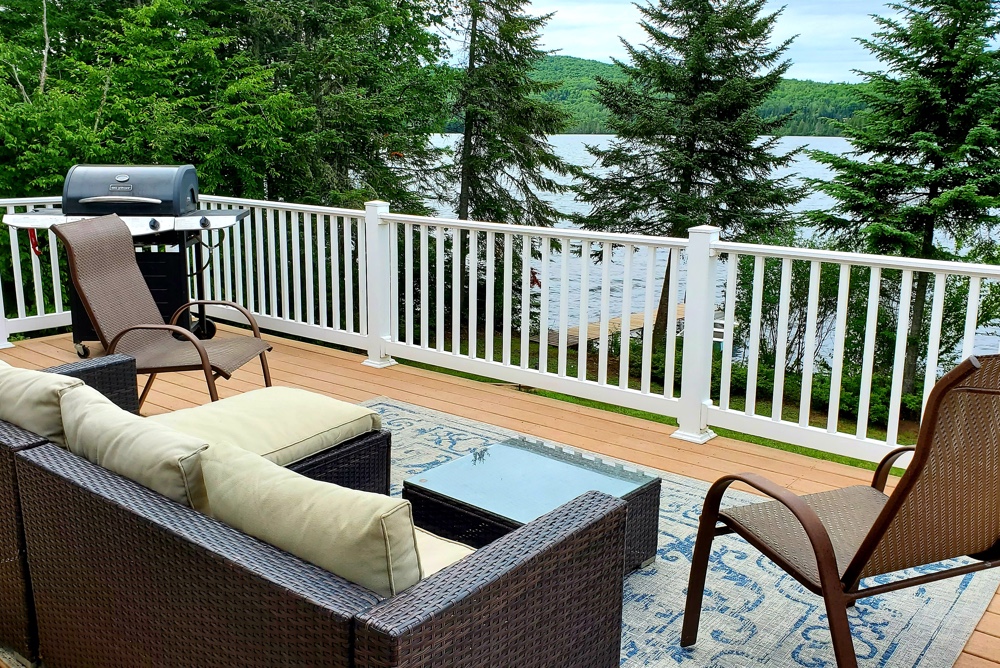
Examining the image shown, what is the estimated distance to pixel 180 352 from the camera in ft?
13.5

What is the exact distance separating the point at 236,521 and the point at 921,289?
1491cm

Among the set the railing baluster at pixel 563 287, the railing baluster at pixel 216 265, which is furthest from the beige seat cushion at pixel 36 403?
the railing baluster at pixel 216 265

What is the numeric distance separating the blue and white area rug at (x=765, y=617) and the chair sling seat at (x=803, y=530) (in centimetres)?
41

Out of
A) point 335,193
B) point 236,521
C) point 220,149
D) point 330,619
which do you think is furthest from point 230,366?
point 335,193

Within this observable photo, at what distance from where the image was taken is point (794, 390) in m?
14.5

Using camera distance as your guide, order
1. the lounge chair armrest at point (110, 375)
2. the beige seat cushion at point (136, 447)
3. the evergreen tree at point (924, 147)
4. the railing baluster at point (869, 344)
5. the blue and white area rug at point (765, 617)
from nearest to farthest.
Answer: the beige seat cushion at point (136, 447), the blue and white area rug at point (765, 617), the lounge chair armrest at point (110, 375), the railing baluster at point (869, 344), the evergreen tree at point (924, 147)

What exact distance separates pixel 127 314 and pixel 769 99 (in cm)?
1547

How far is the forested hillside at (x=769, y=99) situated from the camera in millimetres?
16156

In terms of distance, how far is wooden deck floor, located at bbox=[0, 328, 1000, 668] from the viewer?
406cm

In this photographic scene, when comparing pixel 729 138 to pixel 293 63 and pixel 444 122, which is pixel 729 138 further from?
pixel 293 63

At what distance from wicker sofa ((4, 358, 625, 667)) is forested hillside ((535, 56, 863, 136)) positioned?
1533 cm

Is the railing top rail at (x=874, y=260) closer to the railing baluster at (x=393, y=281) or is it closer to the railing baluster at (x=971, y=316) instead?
the railing baluster at (x=971, y=316)

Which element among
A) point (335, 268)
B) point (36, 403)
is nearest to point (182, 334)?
point (36, 403)

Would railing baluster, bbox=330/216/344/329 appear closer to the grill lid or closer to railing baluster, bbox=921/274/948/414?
the grill lid
